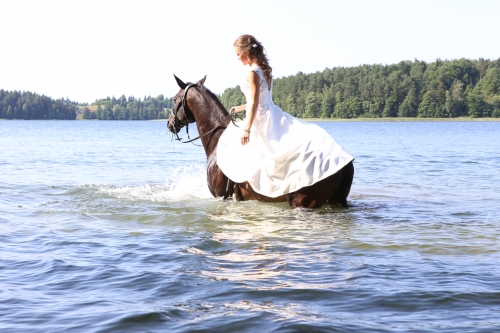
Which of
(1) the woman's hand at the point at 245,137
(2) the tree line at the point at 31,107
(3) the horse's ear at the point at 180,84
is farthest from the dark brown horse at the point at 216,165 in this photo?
(2) the tree line at the point at 31,107

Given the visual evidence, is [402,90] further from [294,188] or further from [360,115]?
[294,188]

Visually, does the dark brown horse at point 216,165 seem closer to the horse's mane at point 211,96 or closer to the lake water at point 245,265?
the horse's mane at point 211,96

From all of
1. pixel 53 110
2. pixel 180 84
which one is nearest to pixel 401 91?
pixel 53 110

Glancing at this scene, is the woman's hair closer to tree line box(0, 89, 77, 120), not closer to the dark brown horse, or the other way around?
the dark brown horse

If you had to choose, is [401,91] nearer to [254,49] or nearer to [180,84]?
[180,84]

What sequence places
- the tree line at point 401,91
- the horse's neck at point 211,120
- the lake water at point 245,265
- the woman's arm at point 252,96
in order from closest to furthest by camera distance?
the lake water at point 245,265
the woman's arm at point 252,96
the horse's neck at point 211,120
the tree line at point 401,91

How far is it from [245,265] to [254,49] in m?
3.61

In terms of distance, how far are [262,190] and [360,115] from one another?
145 m

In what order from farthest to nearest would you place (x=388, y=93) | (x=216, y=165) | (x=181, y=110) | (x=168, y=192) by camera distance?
(x=388, y=93)
(x=168, y=192)
(x=181, y=110)
(x=216, y=165)

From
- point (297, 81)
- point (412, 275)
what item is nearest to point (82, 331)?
point (412, 275)

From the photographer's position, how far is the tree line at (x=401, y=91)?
13725cm

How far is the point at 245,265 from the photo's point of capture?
600 cm

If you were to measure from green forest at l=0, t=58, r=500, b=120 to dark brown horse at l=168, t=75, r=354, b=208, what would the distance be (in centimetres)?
12429

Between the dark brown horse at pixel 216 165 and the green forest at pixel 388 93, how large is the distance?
124293 millimetres
